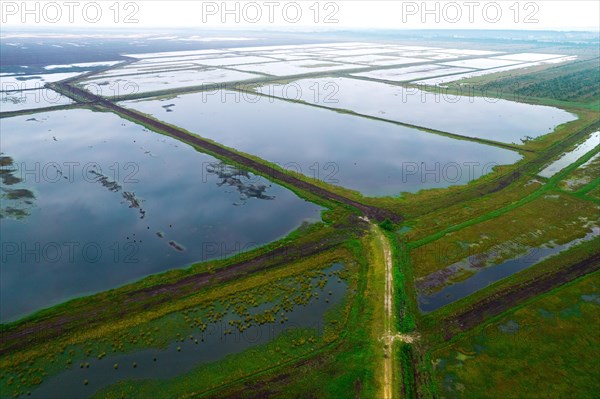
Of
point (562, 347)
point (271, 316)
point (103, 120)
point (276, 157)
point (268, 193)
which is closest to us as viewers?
point (562, 347)

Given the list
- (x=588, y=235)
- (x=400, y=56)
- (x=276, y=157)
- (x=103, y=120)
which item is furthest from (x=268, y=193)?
(x=400, y=56)

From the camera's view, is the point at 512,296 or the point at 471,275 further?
the point at 471,275

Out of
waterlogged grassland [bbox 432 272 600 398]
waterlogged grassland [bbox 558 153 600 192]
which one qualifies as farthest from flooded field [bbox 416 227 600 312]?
waterlogged grassland [bbox 558 153 600 192]

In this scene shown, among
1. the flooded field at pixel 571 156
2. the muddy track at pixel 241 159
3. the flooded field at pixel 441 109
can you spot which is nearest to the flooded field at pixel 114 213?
the muddy track at pixel 241 159

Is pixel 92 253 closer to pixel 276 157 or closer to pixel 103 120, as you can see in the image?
pixel 276 157

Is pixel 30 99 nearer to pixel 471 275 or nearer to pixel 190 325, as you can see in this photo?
pixel 190 325

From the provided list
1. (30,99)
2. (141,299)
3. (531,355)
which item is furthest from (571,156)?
(30,99)

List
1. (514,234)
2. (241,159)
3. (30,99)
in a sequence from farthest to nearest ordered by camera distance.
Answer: (30,99), (241,159), (514,234)
